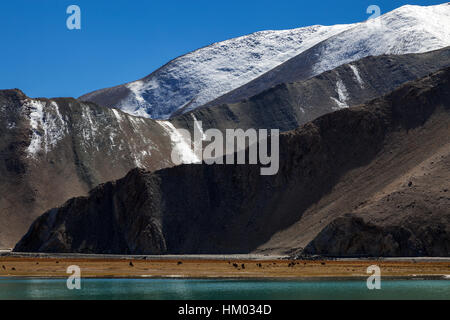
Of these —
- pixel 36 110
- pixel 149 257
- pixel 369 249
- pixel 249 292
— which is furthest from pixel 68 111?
pixel 249 292

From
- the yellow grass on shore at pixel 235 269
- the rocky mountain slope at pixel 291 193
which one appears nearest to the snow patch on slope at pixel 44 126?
the rocky mountain slope at pixel 291 193

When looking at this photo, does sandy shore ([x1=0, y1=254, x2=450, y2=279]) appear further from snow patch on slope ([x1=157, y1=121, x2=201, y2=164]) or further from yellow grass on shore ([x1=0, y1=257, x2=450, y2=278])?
snow patch on slope ([x1=157, y1=121, x2=201, y2=164])

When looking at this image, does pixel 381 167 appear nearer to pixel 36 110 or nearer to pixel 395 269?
pixel 395 269

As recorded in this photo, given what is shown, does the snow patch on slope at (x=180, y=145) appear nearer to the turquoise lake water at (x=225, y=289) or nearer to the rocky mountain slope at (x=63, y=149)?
the rocky mountain slope at (x=63, y=149)

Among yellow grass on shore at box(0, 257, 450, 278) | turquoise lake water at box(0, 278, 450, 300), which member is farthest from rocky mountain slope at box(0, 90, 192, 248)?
turquoise lake water at box(0, 278, 450, 300)

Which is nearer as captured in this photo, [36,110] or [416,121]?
[416,121]
